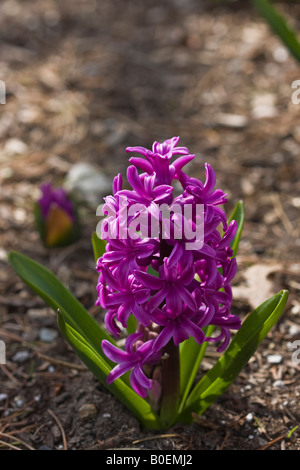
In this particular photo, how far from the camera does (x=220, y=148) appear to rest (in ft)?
12.9

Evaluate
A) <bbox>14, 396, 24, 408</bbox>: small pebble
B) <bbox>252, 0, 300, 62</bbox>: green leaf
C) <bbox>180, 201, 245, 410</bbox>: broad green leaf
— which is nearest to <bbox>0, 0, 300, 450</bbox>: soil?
<bbox>14, 396, 24, 408</bbox>: small pebble

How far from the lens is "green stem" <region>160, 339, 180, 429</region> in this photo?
1918mm

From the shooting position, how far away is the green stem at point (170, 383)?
75.5 inches

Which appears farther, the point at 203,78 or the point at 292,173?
the point at 203,78

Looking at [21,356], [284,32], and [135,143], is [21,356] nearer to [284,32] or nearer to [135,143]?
[135,143]

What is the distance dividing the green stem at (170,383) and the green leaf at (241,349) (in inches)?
3.0

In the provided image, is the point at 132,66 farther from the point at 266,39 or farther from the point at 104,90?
the point at 266,39

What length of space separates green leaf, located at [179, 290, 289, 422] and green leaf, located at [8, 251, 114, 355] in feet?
1.19

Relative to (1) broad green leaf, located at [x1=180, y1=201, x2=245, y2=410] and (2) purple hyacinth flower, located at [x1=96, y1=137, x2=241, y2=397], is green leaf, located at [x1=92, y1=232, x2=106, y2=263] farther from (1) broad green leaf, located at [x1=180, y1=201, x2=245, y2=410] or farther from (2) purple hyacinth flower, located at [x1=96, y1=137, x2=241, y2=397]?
(1) broad green leaf, located at [x1=180, y1=201, x2=245, y2=410]

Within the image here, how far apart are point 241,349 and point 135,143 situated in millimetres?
2344

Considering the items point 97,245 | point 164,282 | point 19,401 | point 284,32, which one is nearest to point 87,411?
point 19,401

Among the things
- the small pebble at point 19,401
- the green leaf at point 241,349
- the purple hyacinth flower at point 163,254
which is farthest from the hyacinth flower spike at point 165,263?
the small pebble at point 19,401

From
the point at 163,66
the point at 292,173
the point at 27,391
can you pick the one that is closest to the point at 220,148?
the point at 292,173

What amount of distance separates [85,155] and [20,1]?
2.65 m
